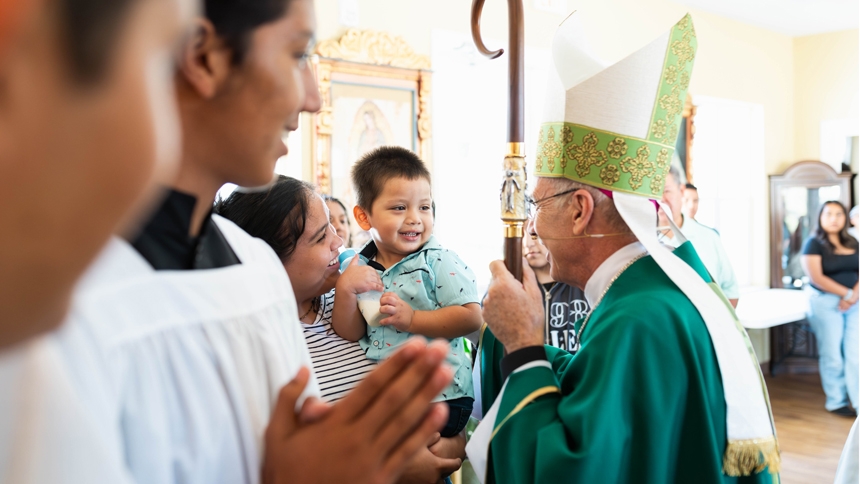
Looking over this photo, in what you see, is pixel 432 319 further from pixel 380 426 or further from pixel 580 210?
pixel 380 426

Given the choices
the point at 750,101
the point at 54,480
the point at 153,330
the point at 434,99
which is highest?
the point at 750,101

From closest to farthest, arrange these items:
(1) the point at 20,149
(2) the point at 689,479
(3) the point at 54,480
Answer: (1) the point at 20,149 → (3) the point at 54,480 → (2) the point at 689,479

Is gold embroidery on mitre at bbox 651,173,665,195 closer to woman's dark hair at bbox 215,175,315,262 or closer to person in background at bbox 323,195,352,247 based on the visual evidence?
woman's dark hair at bbox 215,175,315,262

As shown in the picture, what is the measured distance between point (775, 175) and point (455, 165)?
5627 mm

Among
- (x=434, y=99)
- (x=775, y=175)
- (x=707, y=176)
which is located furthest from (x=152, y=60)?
(x=775, y=175)

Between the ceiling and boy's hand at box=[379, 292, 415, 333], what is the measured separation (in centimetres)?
685

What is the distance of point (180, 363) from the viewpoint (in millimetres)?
829

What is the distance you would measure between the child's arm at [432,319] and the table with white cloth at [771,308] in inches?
218

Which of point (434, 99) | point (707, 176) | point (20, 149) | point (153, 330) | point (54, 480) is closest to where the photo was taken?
point (20, 149)

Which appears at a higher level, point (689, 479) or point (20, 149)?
point (20, 149)

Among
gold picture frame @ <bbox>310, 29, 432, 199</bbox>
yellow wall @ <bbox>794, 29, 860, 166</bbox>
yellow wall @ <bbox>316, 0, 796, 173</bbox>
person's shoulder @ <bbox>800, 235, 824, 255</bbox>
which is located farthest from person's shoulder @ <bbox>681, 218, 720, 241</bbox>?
yellow wall @ <bbox>794, 29, 860, 166</bbox>

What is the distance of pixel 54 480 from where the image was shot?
2.02 feet

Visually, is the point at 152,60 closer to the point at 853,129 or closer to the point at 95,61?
the point at 95,61

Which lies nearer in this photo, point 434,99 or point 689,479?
point 689,479
